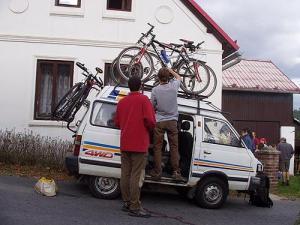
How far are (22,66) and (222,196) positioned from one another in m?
7.39

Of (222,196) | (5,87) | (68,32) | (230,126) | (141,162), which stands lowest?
(222,196)

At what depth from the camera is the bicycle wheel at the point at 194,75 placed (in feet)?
42.1

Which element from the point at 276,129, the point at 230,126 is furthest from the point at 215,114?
the point at 276,129

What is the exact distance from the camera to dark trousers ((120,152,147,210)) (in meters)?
8.45

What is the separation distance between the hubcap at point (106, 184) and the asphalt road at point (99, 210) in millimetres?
240

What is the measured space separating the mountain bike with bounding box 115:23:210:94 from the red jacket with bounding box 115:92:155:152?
3.76 meters

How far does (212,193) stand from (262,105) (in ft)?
59.0

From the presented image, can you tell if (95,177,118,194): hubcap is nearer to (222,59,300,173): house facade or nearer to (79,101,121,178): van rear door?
(79,101,121,178): van rear door

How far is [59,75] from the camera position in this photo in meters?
15.5

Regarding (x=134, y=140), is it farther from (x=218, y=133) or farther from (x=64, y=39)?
(x=64, y=39)

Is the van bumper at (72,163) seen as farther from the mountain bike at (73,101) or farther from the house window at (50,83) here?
the house window at (50,83)

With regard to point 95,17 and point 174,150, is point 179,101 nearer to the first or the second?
point 174,150

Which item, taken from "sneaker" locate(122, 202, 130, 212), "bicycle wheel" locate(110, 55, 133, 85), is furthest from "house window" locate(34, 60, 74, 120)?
"sneaker" locate(122, 202, 130, 212)

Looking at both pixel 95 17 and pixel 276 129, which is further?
pixel 276 129
